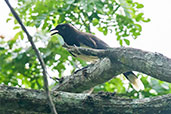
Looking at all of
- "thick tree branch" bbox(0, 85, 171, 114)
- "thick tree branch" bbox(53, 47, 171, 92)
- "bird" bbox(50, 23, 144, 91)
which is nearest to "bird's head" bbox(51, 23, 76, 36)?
"bird" bbox(50, 23, 144, 91)

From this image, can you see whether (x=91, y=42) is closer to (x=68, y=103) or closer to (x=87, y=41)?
(x=87, y=41)

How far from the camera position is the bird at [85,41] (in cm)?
648

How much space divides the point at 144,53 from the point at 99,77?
1.11 metres

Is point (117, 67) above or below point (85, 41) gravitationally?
below

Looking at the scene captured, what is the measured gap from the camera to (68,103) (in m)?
4.32

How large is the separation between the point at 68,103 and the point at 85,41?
3.06 metres

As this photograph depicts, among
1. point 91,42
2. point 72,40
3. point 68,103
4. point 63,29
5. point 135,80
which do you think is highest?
point 63,29

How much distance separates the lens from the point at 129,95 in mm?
7102

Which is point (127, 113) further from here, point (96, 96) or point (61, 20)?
point (61, 20)

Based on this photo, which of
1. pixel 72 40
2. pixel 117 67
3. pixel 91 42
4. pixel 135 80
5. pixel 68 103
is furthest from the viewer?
pixel 72 40

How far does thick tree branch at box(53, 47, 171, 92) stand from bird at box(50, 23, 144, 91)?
1.03 m

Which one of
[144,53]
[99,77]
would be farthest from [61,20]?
[144,53]

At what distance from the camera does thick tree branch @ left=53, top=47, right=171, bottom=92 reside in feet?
13.6

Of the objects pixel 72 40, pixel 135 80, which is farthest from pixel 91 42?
pixel 135 80
